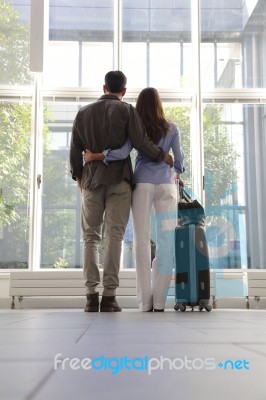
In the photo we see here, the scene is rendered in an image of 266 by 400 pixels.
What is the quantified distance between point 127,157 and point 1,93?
3.60m

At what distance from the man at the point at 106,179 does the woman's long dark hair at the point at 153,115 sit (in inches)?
5.5

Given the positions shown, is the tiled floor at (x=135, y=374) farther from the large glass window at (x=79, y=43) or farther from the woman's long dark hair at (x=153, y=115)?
the large glass window at (x=79, y=43)

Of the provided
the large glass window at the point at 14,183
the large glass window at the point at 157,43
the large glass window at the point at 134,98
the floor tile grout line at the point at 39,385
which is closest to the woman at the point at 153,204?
the floor tile grout line at the point at 39,385

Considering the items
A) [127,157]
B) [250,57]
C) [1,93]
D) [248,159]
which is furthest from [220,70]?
Result: [127,157]

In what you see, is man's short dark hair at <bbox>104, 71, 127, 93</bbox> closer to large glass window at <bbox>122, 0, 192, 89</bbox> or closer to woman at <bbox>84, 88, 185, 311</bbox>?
woman at <bbox>84, 88, 185, 311</bbox>

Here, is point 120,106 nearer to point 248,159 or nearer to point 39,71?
point 39,71

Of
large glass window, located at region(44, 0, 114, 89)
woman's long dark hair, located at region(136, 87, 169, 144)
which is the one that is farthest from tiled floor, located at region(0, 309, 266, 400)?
large glass window, located at region(44, 0, 114, 89)

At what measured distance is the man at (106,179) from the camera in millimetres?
2777

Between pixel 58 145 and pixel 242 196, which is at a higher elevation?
pixel 58 145

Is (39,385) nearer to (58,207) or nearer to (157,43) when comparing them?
(58,207)

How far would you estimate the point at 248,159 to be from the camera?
6.11 metres

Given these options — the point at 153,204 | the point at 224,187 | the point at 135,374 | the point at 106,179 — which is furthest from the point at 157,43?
the point at 135,374

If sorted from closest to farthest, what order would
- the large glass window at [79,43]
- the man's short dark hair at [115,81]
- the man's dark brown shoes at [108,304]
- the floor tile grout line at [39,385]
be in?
the floor tile grout line at [39,385] < the man's dark brown shoes at [108,304] < the man's short dark hair at [115,81] < the large glass window at [79,43]

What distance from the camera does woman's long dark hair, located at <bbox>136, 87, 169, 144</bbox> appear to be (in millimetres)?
3037
